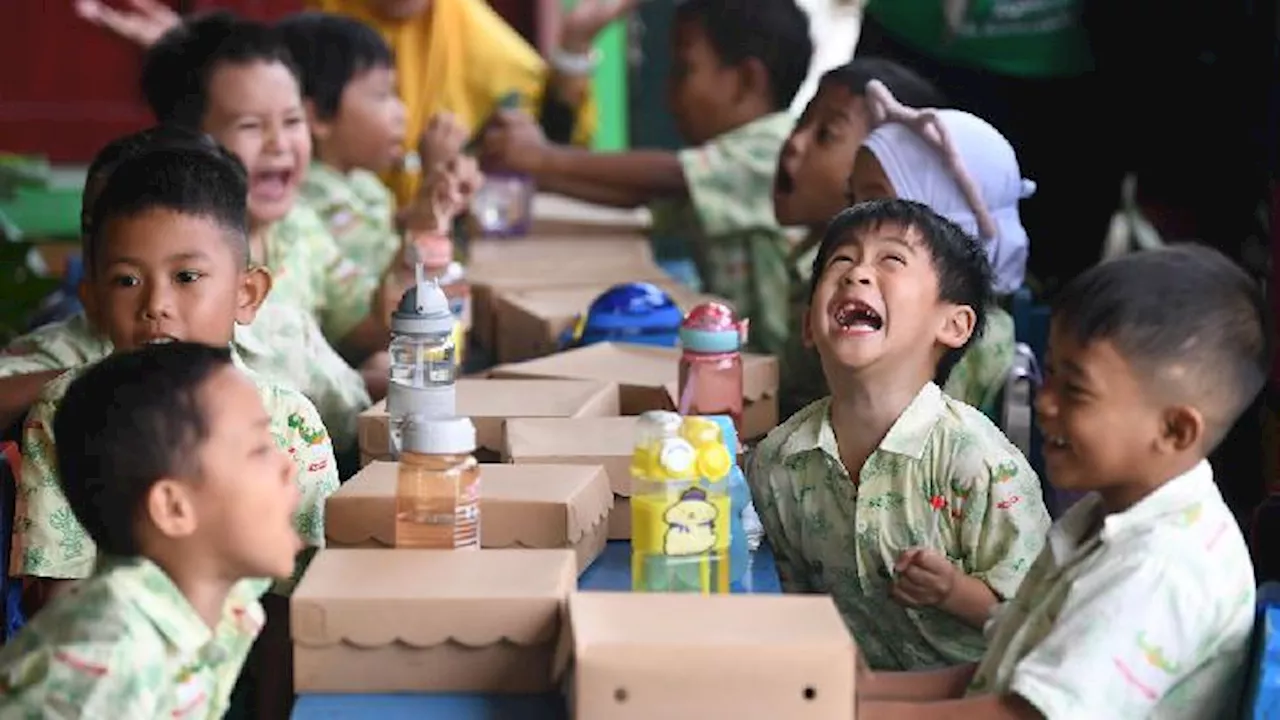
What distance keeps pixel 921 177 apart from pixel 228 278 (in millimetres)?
1028

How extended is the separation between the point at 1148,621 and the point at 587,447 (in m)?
0.84

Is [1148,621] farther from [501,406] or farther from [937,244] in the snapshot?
[501,406]

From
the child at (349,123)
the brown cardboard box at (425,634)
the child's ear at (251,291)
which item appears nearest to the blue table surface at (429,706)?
the brown cardboard box at (425,634)

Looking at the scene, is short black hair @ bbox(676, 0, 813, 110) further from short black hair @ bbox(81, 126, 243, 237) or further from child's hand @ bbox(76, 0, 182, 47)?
short black hair @ bbox(81, 126, 243, 237)

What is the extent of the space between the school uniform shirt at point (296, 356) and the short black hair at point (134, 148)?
0.63 feet

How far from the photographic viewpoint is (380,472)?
2.26 metres

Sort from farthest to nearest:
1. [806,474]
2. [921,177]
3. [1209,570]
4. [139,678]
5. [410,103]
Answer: [410,103], [921,177], [806,474], [1209,570], [139,678]

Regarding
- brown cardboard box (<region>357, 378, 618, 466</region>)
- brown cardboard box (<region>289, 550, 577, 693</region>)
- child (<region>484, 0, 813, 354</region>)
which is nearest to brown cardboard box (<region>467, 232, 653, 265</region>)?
child (<region>484, 0, 813, 354</region>)

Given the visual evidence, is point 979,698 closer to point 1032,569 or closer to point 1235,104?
point 1032,569

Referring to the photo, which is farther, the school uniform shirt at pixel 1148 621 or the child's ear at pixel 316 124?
the child's ear at pixel 316 124

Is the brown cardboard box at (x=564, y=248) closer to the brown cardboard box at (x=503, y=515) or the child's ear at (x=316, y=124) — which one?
the child's ear at (x=316, y=124)

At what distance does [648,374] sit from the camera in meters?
2.92

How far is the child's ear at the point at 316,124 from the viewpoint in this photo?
13.8ft

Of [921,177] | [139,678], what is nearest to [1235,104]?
[921,177]
